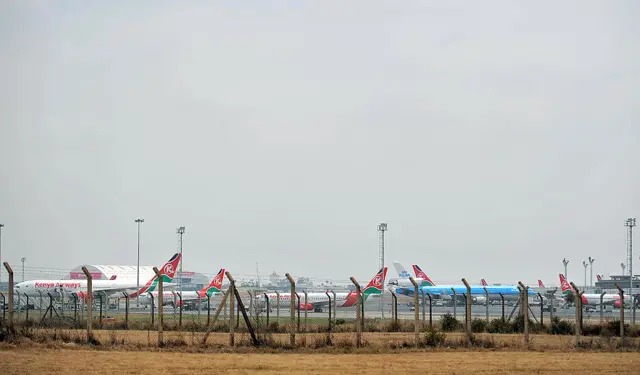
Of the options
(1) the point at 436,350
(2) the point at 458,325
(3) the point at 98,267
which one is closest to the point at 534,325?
(2) the point at 458,325

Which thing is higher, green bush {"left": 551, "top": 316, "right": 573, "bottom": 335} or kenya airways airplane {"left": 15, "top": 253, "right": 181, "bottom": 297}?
green bush {"left": 551, "top": 316, "right": 573, "bottom": 335}

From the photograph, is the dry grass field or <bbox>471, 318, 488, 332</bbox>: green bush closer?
the dry grass field

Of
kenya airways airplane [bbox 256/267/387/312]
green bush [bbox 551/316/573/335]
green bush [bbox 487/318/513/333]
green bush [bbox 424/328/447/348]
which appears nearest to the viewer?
green bush [bbox 424/328/447/348]

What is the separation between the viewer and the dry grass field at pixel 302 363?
1598 centimetres

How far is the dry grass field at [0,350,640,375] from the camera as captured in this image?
1598 centimetres

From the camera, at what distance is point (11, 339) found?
64.8ft

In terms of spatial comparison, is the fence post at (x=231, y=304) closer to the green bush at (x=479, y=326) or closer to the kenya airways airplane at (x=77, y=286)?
the green bush at (x=479, y=326)

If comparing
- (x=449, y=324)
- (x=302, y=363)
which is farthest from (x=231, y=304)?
(x=449, y=324)

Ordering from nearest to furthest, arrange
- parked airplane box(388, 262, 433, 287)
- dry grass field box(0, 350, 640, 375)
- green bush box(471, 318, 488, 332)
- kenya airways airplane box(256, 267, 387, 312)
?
dry grass field box(0, 350, 640, 375), green bush box(471, 318, 488, 332), kenya airways airplane box(256, 267, 387, 312), parked airplane box(388, 262, 433, 287)

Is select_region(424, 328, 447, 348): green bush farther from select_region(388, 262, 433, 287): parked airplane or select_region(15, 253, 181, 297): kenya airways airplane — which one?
select_region(388, 262, 433, 287): parked airplane

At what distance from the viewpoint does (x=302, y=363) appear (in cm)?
1736

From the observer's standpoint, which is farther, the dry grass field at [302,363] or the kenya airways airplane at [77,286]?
the kenya airways airplane at [77,286]

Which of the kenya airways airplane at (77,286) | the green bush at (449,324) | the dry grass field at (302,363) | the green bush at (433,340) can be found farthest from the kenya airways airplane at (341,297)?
the dry grass field at (302,363)

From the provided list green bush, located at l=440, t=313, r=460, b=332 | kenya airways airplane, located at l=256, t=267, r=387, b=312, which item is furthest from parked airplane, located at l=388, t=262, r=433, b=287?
green bush, located at l=440, t=313, r=460, b=332
